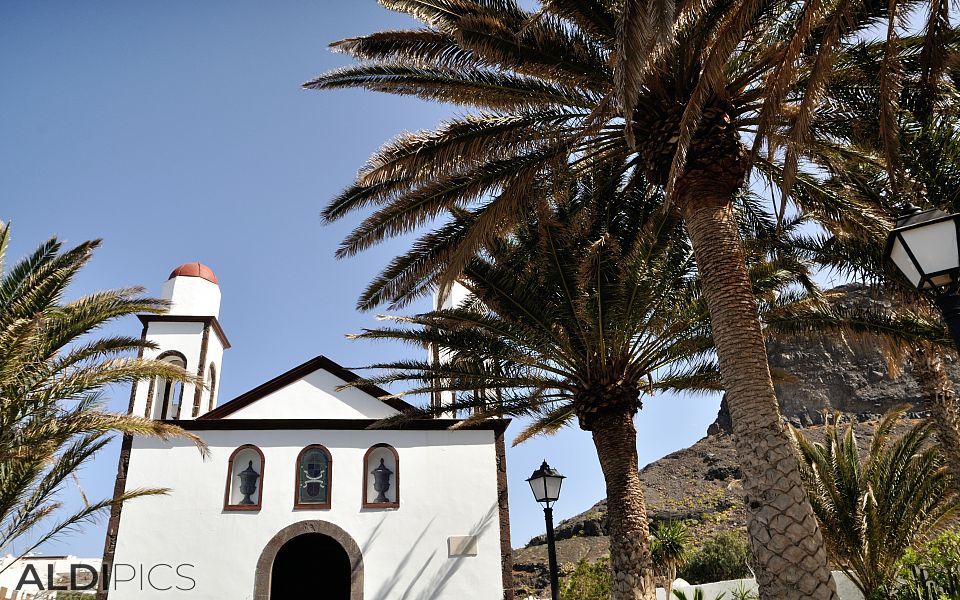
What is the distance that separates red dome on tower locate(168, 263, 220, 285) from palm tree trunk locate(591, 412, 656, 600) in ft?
37.5

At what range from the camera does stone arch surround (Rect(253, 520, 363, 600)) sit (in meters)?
13.8

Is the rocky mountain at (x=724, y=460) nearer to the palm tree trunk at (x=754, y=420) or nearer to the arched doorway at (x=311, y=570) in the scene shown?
the arched doorway at (x=311, y=570)

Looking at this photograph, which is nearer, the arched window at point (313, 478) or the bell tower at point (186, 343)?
the arched window at point (313, 478)

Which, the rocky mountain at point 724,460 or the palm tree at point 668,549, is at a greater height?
the rocky mountain at point 724,460

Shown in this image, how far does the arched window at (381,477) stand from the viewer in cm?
1480

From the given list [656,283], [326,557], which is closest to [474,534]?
[326,557]

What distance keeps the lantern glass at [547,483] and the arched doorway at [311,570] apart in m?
7.36

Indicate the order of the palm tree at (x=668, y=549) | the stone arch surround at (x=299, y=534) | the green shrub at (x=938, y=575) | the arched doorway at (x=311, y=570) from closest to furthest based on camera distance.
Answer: the green shrub at (x=938, y=575) < the stone arch surround at (x=299, y=534) < the arched doorway at (x=311, y=570) < the palm tree at (x=668, y=549)

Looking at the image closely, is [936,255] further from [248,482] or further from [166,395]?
[166,395]

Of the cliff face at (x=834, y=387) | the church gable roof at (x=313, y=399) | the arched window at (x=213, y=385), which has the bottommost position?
the church gable roof at (x=313, y=399)

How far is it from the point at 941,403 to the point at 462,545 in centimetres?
907

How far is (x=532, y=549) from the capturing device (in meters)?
44.7

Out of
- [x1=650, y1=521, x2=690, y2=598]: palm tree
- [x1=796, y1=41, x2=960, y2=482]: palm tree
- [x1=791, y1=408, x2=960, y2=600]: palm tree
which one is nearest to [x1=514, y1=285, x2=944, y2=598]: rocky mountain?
[x1=650, y1=521, x2=690, y2=598]: palm tree

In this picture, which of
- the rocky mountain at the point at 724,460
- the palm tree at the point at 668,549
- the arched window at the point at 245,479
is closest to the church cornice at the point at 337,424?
the arched window at the point at 245,479
